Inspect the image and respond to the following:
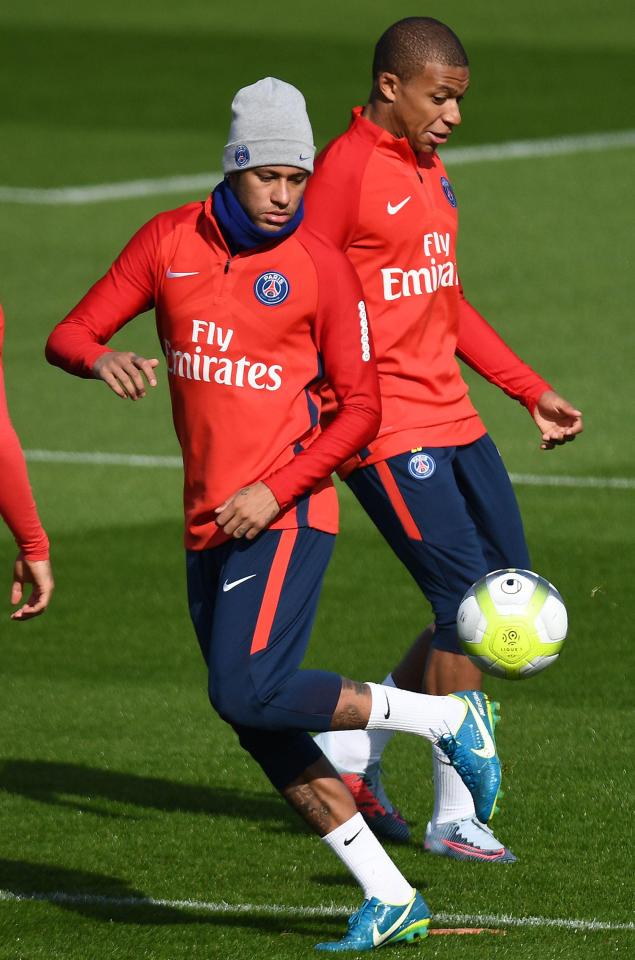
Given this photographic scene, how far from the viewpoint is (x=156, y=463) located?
48.2 ft

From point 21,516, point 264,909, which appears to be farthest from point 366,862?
point 21,516

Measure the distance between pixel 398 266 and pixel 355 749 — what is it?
1.83 m

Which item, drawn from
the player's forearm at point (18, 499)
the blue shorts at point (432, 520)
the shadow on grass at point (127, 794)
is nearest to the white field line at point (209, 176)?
the shadow on grass at point (127, 794)

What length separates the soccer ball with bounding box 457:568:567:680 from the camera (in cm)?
695

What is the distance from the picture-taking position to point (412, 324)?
7539 mm

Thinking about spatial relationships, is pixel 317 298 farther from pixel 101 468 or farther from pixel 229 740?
pixel 101 468

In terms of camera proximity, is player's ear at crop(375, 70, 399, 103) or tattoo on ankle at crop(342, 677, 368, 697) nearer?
tattoo on ankle at crop(342, 677, 368, 697)

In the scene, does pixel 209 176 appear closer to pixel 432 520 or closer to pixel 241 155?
pixel 432 520

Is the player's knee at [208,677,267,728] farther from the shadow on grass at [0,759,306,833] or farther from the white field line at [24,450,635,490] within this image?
the white field line at [24,450,635,490]

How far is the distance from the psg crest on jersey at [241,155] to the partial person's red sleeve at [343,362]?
32 cm

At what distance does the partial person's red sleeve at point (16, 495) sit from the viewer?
612 cm

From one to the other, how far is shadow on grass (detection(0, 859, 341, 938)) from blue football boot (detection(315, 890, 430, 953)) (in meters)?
0.22

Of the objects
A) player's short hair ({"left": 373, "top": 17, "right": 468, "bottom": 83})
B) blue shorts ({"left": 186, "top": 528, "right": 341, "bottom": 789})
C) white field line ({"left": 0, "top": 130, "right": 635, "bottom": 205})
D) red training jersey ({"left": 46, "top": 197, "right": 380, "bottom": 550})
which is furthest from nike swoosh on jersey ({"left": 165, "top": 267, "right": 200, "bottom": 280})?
white field line ({"left": 0, "top": 130, "right": 635, "bottom": 205})

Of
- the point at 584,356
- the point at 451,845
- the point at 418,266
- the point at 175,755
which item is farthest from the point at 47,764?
the point at 584,356
